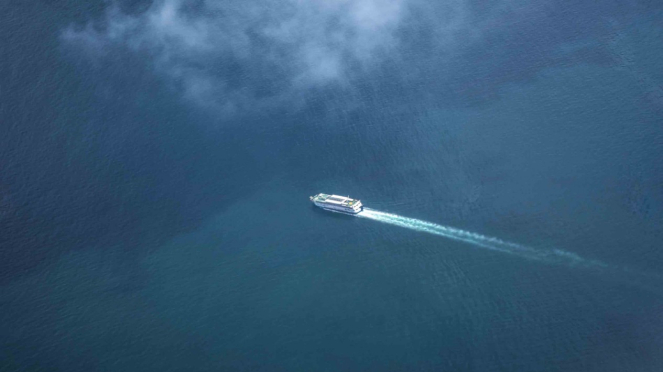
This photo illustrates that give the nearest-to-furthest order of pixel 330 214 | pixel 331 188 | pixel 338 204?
pixel 338 204 < pixel 330 214 < pixel 331 188

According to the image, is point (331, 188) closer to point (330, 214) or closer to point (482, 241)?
point (330, 214)

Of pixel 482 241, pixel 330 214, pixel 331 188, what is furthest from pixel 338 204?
pixel 482 241

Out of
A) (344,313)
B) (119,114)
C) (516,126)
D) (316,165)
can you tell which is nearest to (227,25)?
(119,114)

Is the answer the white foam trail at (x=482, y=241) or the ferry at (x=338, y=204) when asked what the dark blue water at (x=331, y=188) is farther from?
the ferry at (x=338, y=204)

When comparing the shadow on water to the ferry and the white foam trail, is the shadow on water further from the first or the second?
the white foam trail

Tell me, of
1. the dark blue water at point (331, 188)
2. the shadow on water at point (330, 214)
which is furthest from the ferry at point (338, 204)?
the dark blue water at point (331, 188)
